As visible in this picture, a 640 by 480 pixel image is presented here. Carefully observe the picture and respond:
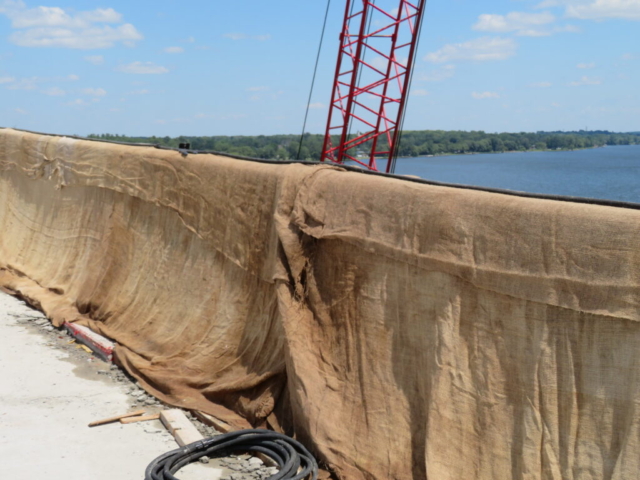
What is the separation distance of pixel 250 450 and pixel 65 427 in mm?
1853

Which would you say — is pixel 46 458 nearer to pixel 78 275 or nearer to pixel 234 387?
pixel 234 387

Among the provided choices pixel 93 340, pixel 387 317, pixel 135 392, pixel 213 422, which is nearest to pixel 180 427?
pixel 213 422

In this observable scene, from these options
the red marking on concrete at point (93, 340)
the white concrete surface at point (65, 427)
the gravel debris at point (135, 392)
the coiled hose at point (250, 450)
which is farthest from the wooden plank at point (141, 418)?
the red marking on concrete at point (93, 340)

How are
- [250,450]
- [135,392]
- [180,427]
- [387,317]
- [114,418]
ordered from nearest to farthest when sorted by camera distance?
1. [387,317]
2. [250,450]
3. [180,427]
4. [114,418]
5. [135,392]

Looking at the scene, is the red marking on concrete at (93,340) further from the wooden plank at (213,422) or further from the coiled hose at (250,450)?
the coiled hose at (250,450)

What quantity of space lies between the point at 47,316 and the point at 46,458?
4468 mm

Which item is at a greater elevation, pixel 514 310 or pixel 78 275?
pixel 514 310

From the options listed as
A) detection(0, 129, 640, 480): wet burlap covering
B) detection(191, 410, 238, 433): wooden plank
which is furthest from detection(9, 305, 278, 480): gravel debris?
detection(0, 129, 640, 480): wet burlap covering

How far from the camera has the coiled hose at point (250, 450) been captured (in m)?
5.18

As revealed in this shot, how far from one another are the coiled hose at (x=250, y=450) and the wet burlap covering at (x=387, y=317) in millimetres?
200

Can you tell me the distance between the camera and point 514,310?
4.38 m

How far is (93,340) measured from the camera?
8656mm

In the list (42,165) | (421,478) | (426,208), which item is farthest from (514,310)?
(42,165)

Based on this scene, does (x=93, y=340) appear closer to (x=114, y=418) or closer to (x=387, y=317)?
(x=114, y=418)
